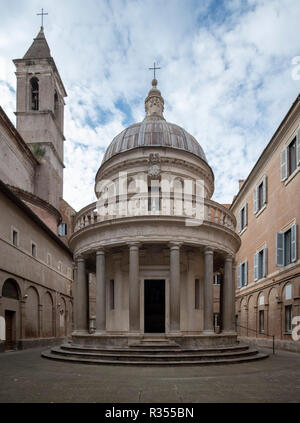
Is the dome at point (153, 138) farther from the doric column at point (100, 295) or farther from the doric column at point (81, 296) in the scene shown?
the doric column at point (100, 295)

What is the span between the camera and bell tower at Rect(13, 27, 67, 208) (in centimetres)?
4466

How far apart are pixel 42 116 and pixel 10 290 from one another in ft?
93.5

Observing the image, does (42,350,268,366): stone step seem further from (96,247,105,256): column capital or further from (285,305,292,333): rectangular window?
(285,305,292,333): rectangular window

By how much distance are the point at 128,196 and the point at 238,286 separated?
2135 centimetres

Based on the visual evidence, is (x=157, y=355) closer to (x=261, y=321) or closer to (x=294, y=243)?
(x=294, y=243)

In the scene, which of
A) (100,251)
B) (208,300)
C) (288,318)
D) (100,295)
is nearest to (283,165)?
(288,318)

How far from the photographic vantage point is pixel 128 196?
62.3 feet

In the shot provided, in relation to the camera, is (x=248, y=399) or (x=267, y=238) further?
(x=267, y=238)

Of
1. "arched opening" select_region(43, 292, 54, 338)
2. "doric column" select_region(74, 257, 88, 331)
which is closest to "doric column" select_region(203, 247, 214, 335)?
"doric column" select_region(74, 257, 88, 331)

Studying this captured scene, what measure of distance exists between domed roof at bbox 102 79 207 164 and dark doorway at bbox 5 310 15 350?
10.8 metres

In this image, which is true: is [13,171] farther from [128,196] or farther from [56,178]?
[128,196]

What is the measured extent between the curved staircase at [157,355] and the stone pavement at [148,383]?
1.92 ft
